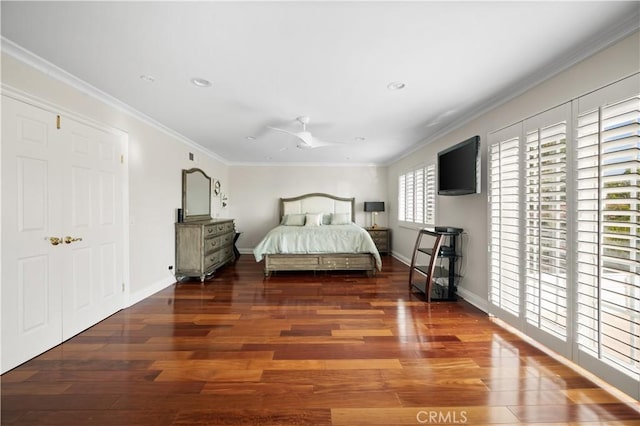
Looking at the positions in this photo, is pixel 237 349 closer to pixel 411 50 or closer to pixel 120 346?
pixel 120 346

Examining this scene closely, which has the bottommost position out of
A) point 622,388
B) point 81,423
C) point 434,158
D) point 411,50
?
point 81,423

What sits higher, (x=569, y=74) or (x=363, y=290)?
(x=569, y=74)

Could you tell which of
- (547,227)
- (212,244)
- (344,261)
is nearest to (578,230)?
(547,227)

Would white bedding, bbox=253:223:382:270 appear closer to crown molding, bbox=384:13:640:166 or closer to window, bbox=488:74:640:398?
window, bbox=488:74:640:398

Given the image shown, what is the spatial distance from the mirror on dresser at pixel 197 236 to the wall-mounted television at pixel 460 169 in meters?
3.86

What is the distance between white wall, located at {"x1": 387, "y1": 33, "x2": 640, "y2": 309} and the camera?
1.78 meters

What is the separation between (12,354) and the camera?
2.02 metres

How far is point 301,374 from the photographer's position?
6.46 ft

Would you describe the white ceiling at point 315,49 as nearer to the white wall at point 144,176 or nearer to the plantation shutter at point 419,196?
the white wall at point 144,176

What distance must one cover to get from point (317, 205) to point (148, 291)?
4.35 metres

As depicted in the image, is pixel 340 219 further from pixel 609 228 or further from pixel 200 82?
pixel 609 228

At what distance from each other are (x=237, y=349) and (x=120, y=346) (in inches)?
42.7

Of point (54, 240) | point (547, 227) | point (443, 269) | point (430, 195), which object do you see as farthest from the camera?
point (430, 195)

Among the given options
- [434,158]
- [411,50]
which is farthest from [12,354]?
[434,158]
